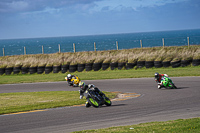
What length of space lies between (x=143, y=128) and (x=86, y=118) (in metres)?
2.88

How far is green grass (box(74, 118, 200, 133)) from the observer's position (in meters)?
8.53

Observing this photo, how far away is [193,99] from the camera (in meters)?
14.6

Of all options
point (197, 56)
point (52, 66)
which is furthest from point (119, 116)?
point (52, 66)

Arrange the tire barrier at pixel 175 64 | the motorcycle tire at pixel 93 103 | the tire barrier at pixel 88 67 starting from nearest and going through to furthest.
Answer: the motorcycle tire at pixel 93 103
the tire barrier at pixel 175 64
the tire barrier at pixel 88 67

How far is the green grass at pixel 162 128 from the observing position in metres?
8.53

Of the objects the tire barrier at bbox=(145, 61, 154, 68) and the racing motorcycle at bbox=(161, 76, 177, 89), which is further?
the tire barrier at bbox=(145, 61, 154, 68)

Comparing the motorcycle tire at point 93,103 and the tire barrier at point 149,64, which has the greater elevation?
the tire barrier at point 149,64

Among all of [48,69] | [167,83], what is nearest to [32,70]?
[48,69]

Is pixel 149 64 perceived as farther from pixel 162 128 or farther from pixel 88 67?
pixel 162 128

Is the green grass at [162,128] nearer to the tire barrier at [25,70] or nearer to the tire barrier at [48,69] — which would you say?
the tire barrier at [48,69]

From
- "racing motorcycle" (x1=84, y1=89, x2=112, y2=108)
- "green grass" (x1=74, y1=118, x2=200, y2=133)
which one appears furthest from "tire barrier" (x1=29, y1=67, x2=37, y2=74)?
"green grass" (x1=74, y1=118, x2=200, y2=133)

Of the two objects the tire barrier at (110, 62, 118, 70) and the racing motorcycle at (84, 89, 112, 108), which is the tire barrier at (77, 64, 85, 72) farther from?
the racing motorcycle at (84, 89, 112, 108)

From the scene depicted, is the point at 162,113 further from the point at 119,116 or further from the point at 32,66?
the point at 32,66

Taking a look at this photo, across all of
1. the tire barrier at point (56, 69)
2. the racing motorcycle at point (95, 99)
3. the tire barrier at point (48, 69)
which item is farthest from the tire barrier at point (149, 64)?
the racing motorcycle at point (95, 99)
